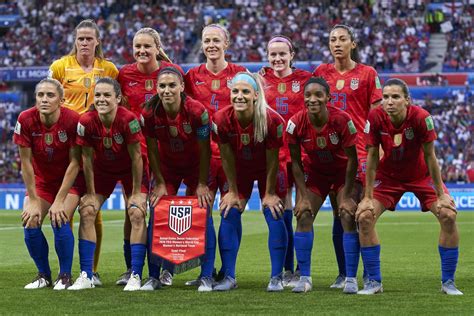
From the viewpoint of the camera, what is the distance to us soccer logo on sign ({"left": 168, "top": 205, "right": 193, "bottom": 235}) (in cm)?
888

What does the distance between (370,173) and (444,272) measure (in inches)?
40.3

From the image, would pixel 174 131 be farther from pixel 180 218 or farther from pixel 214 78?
pixel 214 78

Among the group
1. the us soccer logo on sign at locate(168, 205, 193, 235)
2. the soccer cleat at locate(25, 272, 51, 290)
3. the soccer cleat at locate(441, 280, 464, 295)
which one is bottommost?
the soccer cleat at locate(25, 272, 51, 290)

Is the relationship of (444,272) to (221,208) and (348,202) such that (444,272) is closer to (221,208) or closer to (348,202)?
(348,202)

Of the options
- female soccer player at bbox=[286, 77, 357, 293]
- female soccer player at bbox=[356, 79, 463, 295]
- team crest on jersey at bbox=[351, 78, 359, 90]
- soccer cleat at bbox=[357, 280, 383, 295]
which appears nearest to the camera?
female soccer player at bbox=[356, 79, 463, 295]

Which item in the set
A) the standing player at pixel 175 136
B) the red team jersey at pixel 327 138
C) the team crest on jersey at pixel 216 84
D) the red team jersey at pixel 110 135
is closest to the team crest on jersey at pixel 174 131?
the standing player at pixel 175 136

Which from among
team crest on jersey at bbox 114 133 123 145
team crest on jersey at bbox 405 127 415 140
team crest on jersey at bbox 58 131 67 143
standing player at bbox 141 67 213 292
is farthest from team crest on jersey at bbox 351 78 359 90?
team crest on jersey at bbox 58 131 67 143

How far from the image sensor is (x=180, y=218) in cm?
891

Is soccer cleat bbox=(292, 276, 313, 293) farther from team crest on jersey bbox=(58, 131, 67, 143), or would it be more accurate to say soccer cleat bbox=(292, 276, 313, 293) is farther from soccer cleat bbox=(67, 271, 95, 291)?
team crest on jersey bbox=(58, 131, 67, 143)

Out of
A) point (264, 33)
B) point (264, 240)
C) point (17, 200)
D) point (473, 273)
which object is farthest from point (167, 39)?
point (473, 273)

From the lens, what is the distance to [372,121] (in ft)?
27.5

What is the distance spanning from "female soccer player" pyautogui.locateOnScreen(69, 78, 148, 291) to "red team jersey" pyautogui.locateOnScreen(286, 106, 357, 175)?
137 centimetres

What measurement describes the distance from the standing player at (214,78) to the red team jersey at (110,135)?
33.6 inches

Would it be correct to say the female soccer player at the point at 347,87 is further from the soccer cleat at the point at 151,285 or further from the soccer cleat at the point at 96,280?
the soccer cleat at the point at 96,280
